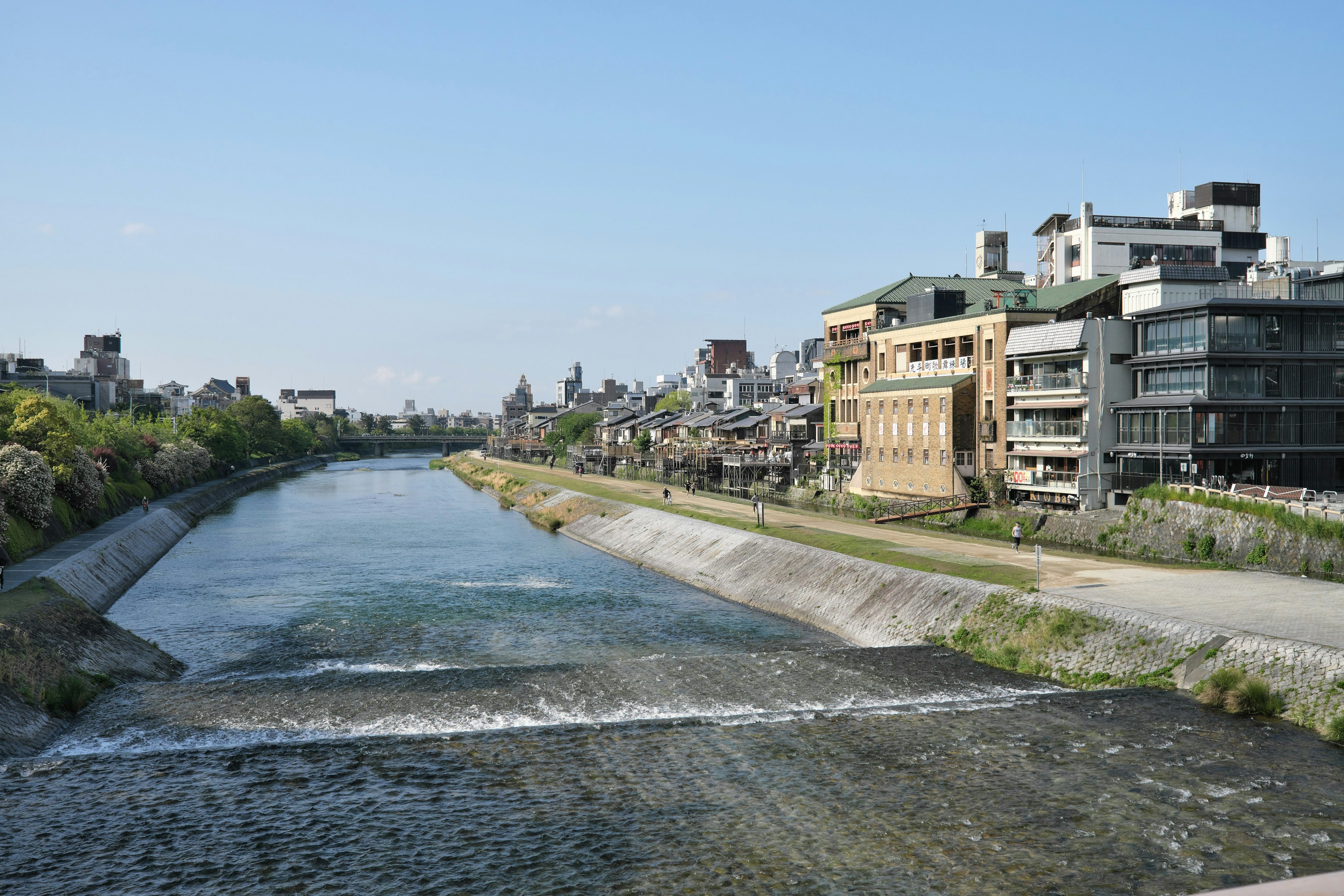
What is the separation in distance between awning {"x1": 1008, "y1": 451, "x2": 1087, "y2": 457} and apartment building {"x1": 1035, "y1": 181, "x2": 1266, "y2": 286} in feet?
108

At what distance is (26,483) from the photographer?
45188 mm

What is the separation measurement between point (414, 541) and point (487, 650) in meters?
36.9

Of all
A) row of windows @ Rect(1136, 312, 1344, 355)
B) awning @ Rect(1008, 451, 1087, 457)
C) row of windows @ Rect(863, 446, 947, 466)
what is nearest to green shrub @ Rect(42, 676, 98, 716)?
awning @ Rect(1008, 451, 1087, 457)

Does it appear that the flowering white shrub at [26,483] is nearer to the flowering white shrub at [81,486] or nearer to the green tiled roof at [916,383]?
the flowering white shrub at [81,486]

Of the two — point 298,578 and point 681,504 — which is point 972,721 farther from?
point 681,504

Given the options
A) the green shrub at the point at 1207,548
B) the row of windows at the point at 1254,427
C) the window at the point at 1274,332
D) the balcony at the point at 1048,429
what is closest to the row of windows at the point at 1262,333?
the window at the point at 1274,332

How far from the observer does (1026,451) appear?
5956 cm

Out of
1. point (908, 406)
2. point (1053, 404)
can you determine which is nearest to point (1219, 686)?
point (1053, 404)

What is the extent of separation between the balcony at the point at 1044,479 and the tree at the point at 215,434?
9997 centimetres

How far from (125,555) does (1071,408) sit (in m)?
58.6

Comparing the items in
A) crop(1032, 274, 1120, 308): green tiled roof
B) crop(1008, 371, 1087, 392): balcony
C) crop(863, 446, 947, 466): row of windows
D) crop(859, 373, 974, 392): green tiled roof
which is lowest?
crop(863, 446, 947, 466): row of windows

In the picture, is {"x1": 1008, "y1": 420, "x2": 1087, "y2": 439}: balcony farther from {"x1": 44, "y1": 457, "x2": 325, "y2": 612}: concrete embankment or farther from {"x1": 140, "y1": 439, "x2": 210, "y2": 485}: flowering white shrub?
{"x1": 140, "y1": 439, "x2": 210, "y2": 485}: flowering white shrub

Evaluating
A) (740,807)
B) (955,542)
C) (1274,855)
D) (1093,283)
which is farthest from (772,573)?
(1093,283)

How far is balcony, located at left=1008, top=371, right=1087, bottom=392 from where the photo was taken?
182ft
